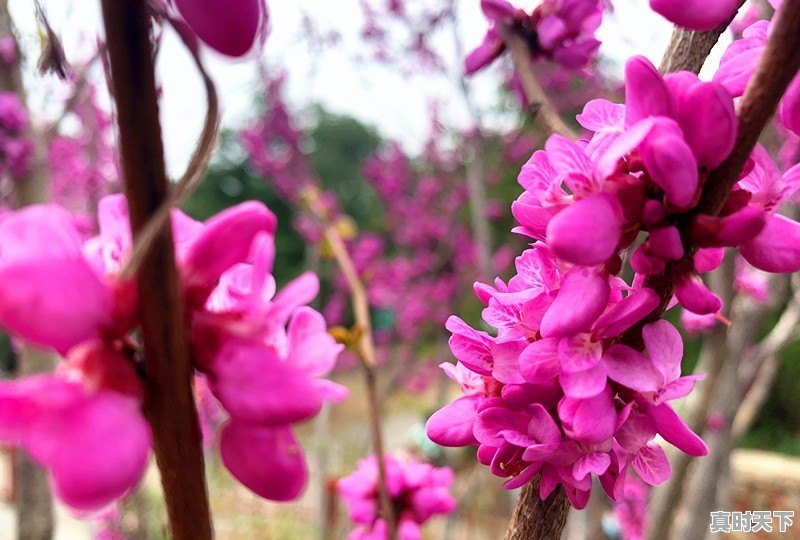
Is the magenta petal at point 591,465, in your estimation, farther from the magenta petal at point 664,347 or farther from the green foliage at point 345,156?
the green foliage at point 345,156

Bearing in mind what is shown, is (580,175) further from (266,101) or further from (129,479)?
(266,101)

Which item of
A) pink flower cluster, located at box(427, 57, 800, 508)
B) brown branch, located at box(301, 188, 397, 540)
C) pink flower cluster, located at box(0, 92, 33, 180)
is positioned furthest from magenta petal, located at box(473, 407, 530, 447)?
pink flower cluster, located at box(0, 92, 33, 180)

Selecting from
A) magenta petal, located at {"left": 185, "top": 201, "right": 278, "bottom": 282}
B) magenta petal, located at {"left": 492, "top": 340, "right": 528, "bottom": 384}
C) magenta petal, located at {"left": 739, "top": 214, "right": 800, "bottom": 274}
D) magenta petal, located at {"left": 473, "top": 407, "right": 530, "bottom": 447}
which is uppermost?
magenta petal, located at {"left": 185, "top": 201, "right": 278, "bottom": 282}

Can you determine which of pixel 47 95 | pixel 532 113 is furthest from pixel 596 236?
pixel 47 95

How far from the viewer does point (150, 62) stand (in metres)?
0.22

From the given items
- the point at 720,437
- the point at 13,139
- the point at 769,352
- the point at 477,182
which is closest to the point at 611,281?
the point at 720,437

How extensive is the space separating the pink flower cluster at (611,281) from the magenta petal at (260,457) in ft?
0.51

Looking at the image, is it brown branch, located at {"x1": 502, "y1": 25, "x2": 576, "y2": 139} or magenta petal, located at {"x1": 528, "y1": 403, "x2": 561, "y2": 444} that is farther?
brown branch, located at {"x1": 502, "y1": 25, "x2": 576, "y2": 139}

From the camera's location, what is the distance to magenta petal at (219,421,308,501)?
287 mm

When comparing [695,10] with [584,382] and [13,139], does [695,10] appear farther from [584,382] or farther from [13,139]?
[13,139]

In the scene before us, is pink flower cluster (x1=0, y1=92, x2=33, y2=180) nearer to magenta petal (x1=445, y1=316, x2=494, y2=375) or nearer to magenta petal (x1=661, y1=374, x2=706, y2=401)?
magenta petal (x1=445, y1=316, x2=494, y2=375)

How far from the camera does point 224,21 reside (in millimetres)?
243

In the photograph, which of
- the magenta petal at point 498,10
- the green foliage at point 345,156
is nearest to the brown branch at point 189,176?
the magenta petal at point 498,10

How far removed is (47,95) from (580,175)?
2129 millimetres
